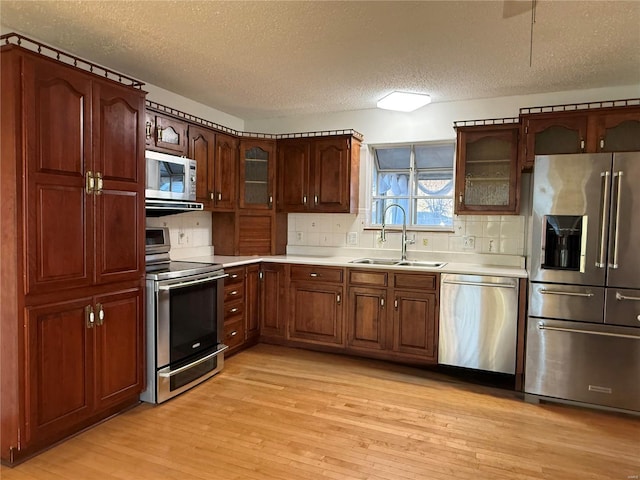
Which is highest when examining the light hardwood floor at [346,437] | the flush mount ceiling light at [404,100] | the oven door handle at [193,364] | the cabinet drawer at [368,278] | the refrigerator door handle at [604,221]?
the flush mount ceiling light at [404,100]

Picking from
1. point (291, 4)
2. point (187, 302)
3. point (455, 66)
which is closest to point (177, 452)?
point (187, 302)

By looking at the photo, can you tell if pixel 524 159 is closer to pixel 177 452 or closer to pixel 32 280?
pixel 177 452

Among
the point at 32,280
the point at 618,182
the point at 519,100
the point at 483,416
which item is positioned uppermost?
the point at 519,100

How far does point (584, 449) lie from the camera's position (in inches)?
95.0

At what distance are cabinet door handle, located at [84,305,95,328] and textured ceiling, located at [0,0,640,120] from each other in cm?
169

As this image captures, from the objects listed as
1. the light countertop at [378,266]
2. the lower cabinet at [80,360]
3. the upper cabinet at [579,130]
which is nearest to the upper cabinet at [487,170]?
the upper cabinet at [579,130]

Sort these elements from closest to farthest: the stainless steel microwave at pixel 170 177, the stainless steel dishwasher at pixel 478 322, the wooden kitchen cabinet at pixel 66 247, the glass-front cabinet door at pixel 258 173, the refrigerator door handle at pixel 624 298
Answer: the wooden kitchen cabinet at pixel 66 247 < the refrigerator door handle at pixel 624 298 < the stainless steel microwave at pixel 170 177 < the stainless steel dishwasher at pixel 478 322 < the glass-front cabinet door at pixel 258 173

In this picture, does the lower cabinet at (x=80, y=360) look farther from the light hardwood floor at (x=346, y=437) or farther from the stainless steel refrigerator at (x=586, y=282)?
the stainless steel refrigerator at (x=586, y=282)

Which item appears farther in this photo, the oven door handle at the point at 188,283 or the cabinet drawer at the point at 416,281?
the cabinet drawer at the point at 416,281

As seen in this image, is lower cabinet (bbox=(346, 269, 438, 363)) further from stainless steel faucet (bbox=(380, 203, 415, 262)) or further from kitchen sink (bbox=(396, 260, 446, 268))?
stainless steel faucet (bbox=(380, 203, 415, 262))

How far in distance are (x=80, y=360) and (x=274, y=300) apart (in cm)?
202

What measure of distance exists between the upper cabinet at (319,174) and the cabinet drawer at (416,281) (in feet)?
3.09

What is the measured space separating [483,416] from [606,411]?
91 cm

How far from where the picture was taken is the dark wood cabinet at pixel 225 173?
158 inches
